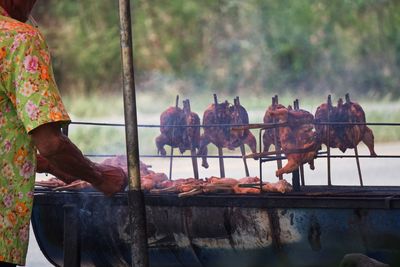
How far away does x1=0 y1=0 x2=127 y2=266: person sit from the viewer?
9.55 feet

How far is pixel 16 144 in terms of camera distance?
2996 mm

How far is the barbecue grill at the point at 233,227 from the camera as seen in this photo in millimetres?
4137

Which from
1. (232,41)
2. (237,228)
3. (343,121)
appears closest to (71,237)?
(237,228)

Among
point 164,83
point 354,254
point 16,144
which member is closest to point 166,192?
point 354,254

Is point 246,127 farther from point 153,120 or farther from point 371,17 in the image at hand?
point 371,17

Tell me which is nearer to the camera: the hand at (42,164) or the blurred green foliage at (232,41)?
the hand at (42,164)

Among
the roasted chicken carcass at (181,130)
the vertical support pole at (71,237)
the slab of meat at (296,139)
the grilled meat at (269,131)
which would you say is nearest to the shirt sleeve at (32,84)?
the vertical support pole at (71,237)

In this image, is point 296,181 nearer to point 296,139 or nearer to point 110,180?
point 296,139

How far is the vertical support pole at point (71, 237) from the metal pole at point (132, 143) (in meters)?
0.96

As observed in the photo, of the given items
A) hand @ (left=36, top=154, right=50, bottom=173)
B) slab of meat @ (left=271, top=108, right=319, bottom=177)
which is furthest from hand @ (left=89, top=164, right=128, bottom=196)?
slab of meat @ (left=271, top=108, right=319, bottom=177)

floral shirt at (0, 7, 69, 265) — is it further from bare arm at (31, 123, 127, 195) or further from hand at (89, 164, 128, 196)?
hand at (89, 164, 128, 196)

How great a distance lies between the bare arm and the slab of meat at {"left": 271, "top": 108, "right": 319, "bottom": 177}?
1.26 m

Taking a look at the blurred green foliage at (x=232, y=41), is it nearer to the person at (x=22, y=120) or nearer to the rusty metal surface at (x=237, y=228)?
the rusty metal surface at (x=237, y=228)

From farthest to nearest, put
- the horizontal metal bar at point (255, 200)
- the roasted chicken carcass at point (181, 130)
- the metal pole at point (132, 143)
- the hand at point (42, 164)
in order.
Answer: the roasted chicken carcass at point (181, 130) < the horizontal metal bar at point (255, 200) < the hand at point (42, 164) < the metal pole at point (132, 143)
